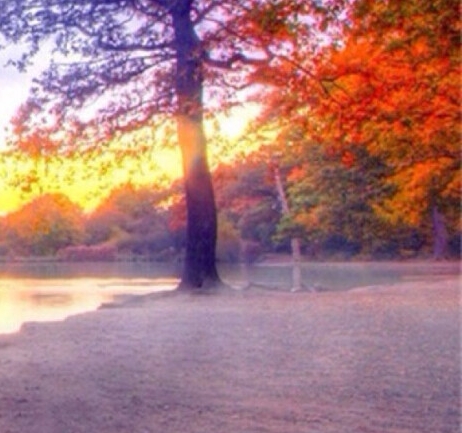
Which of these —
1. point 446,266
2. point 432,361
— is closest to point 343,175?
point 446,266

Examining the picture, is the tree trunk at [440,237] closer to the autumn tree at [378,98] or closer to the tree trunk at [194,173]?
the autumn tree at [378,98]

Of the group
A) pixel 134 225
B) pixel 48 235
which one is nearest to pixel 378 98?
pixel 48 235

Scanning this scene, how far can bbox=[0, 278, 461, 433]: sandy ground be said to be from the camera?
21.7 ft

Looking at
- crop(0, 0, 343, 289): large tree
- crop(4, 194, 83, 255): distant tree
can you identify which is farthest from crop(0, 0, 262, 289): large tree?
crop(4, 194, 83, 255): distant tree

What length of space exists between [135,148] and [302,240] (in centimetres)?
2506

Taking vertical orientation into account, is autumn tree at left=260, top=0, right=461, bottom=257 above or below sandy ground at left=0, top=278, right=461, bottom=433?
above

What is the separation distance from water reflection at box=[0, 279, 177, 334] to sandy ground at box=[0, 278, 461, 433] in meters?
1.87

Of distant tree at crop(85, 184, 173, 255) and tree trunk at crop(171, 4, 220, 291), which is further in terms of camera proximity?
distant tree at crop(85, 184, 173, 255)

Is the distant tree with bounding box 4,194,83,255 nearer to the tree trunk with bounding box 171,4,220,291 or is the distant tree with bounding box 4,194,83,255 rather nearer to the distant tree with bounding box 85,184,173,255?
the distant tree with bounding box 85,184,173,255

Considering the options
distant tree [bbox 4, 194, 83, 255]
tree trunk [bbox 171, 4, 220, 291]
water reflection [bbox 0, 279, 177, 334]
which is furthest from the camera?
distant tree [bbox 4, 194, 83, 255]

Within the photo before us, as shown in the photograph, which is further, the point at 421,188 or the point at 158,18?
the point at 421,188

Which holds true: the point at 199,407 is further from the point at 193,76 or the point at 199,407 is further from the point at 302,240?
the point at 302,240

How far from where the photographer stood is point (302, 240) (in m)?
44.8

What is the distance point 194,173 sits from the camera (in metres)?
21.2
